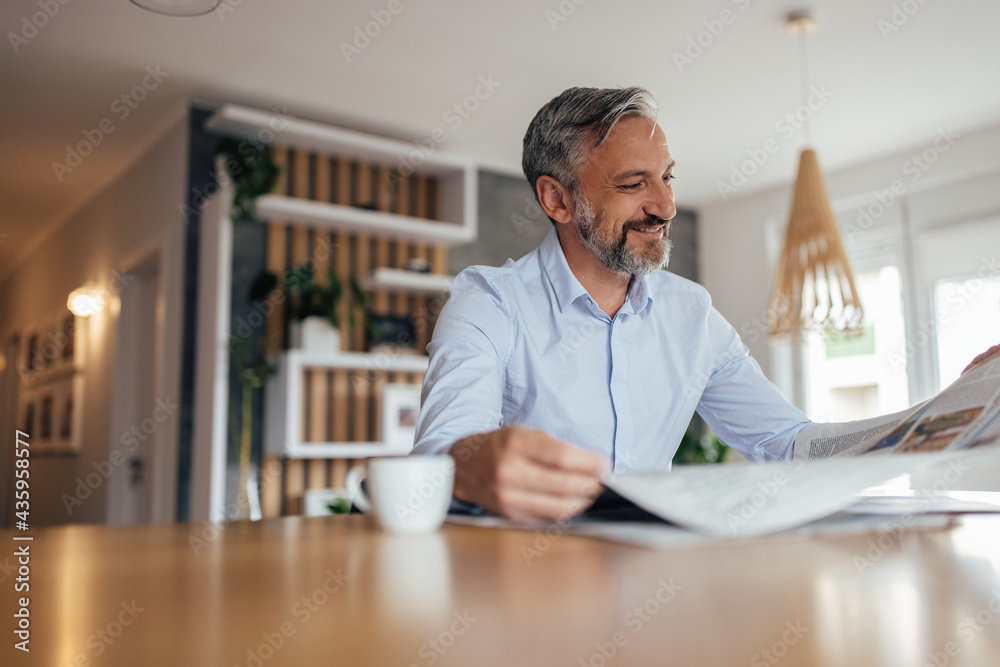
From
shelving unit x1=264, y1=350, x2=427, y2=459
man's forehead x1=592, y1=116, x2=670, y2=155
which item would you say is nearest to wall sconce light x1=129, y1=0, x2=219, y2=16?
man's forehead x1=592, y1=116, x2=670, y2=155

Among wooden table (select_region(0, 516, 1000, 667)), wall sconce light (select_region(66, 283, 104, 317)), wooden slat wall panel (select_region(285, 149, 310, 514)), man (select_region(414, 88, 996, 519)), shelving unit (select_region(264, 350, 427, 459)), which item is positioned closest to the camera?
wooden table (select_region(0, 516, 1000, 667))

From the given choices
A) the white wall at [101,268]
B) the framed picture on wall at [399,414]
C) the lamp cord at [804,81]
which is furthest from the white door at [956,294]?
the white wall at [101,268]

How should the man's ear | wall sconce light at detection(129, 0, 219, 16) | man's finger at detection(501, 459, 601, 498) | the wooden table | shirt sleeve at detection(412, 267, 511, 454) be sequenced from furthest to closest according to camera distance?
wall sconce light at detection(129, 0, 219, 16)
the man's ear
shirt sleeve at detection(412, 267, 511, 454)
man's finger at detection(501, 459, 601, 498)
the wooden table

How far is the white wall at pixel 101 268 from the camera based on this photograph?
153 inches

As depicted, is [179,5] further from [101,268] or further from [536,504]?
[101,268]

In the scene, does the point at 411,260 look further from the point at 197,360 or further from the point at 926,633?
the point at 926,633

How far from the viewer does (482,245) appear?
4820 mm

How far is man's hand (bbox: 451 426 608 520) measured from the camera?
650 mm

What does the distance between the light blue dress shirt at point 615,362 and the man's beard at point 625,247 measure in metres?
0.03

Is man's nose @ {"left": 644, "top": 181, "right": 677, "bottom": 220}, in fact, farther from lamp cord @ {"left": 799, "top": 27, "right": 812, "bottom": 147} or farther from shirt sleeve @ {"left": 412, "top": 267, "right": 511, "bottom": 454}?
lamp cord @ {"left": 799, "top": 27, "right": 812, "bottom": 147}

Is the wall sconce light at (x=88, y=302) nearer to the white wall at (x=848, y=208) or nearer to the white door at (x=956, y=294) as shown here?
the white wall at (x=848, y=208)

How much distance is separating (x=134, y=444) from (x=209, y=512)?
1283 mm

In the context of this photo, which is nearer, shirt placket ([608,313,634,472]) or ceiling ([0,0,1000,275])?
A: shirt placket ([608,313,634,472])

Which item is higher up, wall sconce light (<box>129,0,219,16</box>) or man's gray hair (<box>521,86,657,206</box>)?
wall sconce light (<box>129,0,219,16</box>)
